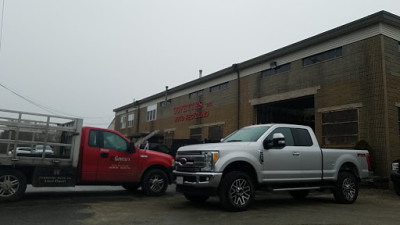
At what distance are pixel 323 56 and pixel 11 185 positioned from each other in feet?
49.9

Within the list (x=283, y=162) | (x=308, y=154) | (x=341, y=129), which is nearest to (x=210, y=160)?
(x=283, y=162)

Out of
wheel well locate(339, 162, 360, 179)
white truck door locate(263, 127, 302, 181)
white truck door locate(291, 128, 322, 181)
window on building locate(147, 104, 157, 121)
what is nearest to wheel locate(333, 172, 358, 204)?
wheel well locate(339, 162, 360, 179)

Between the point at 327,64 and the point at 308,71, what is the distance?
3.98 feet

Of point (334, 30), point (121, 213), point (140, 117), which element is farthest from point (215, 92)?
point (121, 213)

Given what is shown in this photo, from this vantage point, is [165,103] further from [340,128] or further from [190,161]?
[190,161]

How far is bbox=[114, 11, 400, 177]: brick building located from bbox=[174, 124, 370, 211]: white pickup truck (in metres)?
5.97

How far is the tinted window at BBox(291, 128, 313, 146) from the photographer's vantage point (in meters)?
9.13

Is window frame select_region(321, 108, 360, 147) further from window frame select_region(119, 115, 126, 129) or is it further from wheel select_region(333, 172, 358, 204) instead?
window frame select_region(119, 115, 126, 129)

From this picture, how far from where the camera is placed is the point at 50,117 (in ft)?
30.7

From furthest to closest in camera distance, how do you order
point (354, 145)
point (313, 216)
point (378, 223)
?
point (354, 145) < point (313, 216) < point (378, 223)

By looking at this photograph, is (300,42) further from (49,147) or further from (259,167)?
(49,147)

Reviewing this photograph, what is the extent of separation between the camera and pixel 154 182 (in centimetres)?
1073

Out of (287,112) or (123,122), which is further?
(123,122)

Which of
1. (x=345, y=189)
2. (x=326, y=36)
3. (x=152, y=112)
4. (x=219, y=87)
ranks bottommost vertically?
(x=345, y=189)
